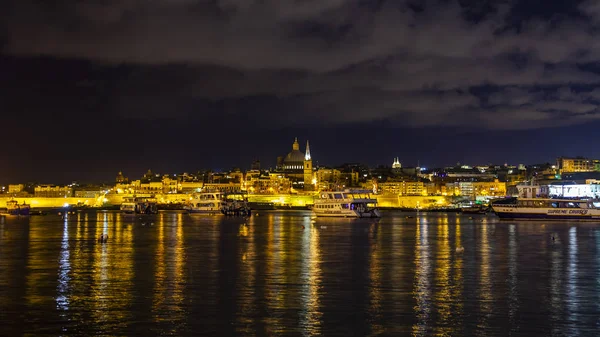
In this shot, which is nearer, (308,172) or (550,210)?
(550,210)

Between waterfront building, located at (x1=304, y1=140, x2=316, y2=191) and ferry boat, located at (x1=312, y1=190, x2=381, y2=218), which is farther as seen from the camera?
waterfront building, located at (x1=304, y1=140, x2=316, y2=191)

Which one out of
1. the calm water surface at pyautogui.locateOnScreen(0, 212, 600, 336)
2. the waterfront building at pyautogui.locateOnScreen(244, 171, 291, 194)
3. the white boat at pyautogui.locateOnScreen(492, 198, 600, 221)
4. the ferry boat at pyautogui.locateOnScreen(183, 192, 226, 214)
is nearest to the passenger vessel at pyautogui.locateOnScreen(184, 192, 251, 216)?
the ferry boat at pyautogui.locateOnScreen(183, 192, 226, 214)

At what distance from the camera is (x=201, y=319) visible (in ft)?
50.5

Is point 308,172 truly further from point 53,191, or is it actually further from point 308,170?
point 53,191

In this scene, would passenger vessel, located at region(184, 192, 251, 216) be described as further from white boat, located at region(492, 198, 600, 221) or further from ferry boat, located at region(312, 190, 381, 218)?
white boat, located at region(492, 198, 600, 221)

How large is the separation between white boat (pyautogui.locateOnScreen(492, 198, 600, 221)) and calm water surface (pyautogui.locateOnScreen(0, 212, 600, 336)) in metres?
29.5

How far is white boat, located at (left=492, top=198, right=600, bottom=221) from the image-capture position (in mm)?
61656

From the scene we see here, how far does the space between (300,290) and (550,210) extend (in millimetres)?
47883

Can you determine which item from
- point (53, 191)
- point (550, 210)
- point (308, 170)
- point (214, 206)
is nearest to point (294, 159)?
point (308, 170)

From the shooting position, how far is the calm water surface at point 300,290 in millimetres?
14727

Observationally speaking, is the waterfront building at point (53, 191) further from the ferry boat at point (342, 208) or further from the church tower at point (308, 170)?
the ferry boat at point (342, 208)

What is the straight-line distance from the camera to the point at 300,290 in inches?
747

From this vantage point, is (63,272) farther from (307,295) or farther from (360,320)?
(360,320)

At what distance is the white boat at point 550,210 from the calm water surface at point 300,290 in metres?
29.5
